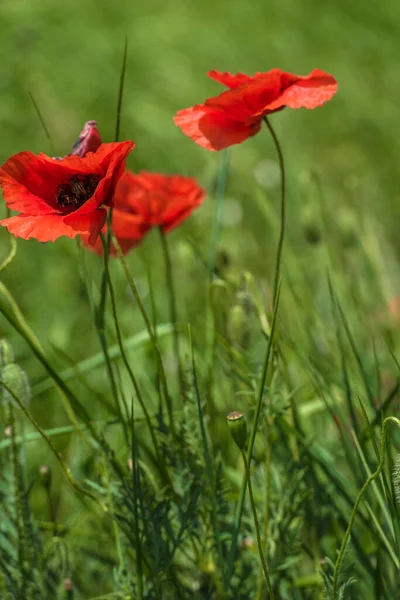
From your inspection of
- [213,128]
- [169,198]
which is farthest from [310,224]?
[213,128]

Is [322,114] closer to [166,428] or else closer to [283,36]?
[283,36]

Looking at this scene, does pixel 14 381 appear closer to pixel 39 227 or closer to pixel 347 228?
pixel 39 227

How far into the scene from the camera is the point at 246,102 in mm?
758

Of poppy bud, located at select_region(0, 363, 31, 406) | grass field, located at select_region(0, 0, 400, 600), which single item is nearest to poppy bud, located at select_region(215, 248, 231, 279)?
grass field, located at select_region(0, 0, 400, 600)

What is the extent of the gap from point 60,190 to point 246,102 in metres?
0.19

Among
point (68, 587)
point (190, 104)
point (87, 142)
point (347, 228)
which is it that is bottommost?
point (68, 587)

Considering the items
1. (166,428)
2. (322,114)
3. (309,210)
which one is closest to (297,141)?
(322,114)

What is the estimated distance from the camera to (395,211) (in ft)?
6.91

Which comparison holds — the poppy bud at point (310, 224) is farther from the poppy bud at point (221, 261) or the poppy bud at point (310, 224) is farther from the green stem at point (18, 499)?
the green stem at point (18, 499)

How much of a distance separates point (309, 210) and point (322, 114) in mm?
1687

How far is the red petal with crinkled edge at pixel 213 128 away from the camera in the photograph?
→ 30.3 inches

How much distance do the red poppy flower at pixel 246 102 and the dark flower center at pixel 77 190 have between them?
4.3 inches

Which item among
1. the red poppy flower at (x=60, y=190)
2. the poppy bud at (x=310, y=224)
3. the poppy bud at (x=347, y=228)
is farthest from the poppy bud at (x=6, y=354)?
the poppy bud at (x=347, y=228)

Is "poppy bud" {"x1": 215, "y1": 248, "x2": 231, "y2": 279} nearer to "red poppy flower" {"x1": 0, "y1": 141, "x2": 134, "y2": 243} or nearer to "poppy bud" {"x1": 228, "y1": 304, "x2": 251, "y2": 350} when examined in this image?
"poppy bud" {"x1": 228, "y1": 304, "x2": 251, "y2": 350}
